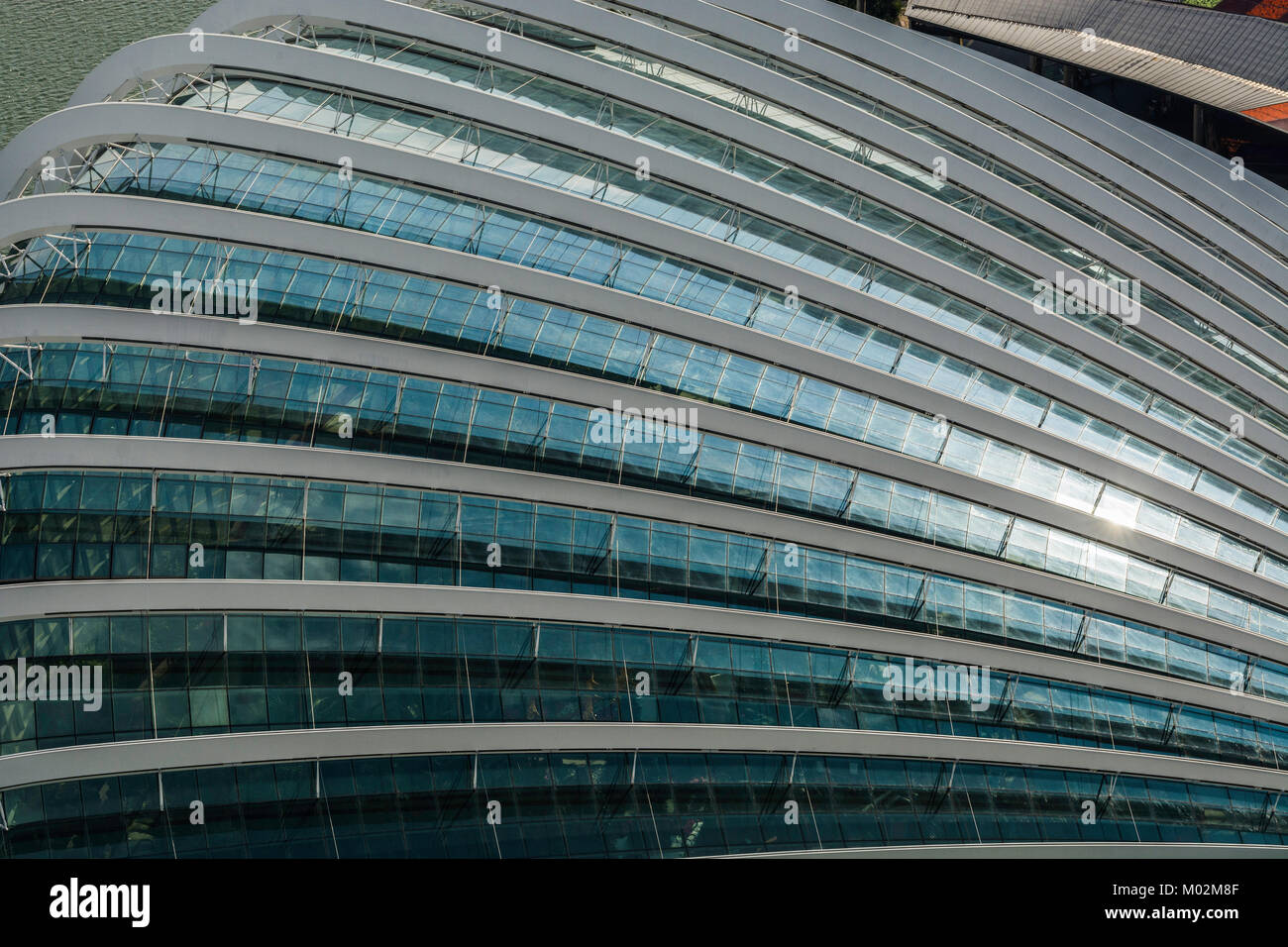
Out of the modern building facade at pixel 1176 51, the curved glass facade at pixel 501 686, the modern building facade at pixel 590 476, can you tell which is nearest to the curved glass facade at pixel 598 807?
the modern building facade at pixel 590 476

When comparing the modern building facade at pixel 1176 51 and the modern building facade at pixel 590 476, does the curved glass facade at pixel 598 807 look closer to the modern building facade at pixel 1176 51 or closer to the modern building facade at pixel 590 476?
the modern building facade at pixel 590 476

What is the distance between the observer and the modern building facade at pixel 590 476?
2912 cm

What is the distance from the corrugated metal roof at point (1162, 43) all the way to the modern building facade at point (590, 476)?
8963mm

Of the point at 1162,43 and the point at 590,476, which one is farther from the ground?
the point at 1162,43

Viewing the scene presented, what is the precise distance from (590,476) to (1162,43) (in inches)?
1226

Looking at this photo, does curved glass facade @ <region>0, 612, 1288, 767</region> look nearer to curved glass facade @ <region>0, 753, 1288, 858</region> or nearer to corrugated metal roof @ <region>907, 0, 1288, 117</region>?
curved glass facade @ <region>0, 753, 1288, 858</region>

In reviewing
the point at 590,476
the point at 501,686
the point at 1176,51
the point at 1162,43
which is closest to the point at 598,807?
the point at 501,686

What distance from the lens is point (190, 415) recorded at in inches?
1247

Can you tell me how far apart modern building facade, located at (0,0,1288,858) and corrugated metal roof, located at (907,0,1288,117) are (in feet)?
29.4

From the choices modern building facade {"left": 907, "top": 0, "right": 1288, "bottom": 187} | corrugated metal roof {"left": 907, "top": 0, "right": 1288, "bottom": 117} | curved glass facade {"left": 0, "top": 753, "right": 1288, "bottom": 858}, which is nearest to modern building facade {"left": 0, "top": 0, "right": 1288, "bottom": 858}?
curved glass facade {"left": 0, "top": 753, "right": 1288, "bottom": 858}

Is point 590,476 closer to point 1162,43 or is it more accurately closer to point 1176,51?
point 1176,51

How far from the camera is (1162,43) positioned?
43375mm

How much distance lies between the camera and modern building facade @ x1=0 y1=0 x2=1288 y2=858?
29.1 meters

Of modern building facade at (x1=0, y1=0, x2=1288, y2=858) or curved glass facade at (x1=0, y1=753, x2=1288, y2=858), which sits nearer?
curved glass facade at (x1=0, y1=753, x2=1288, y2=858)
